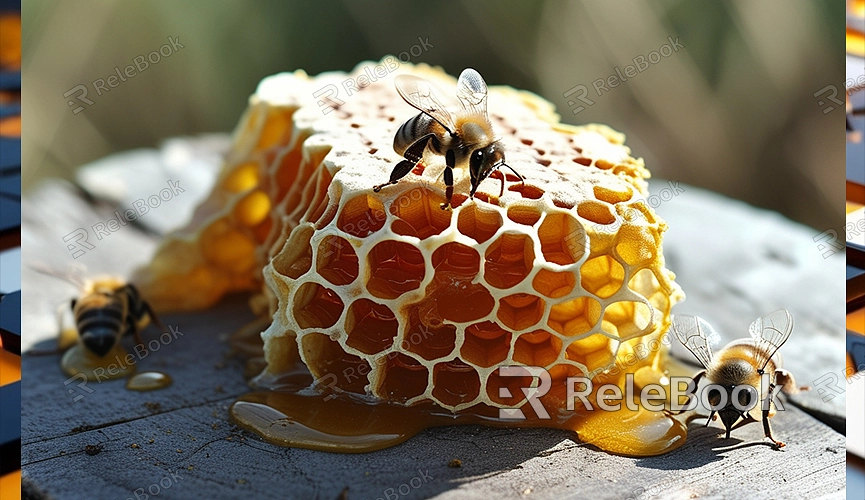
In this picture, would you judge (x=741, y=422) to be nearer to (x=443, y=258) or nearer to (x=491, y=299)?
(x=491, y=299)

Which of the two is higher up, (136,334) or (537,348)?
(136,334)

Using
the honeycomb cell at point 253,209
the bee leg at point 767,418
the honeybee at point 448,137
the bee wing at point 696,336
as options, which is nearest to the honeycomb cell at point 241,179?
the honeycomb cell at point 253,209

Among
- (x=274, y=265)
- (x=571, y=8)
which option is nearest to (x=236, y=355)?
(x=274, y=265)

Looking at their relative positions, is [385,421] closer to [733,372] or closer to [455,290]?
[455,290]

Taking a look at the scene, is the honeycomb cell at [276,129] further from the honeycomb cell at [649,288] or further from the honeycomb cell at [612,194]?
the honeycomb cell at [649,288]

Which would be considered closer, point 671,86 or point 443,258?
Answer: point 443,258

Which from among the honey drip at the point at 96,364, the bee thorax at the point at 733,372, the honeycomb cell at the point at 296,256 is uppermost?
the honeycomb cell at the point at 296,256

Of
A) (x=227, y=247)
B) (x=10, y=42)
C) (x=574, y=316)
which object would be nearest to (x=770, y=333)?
(x=574, y=316)
